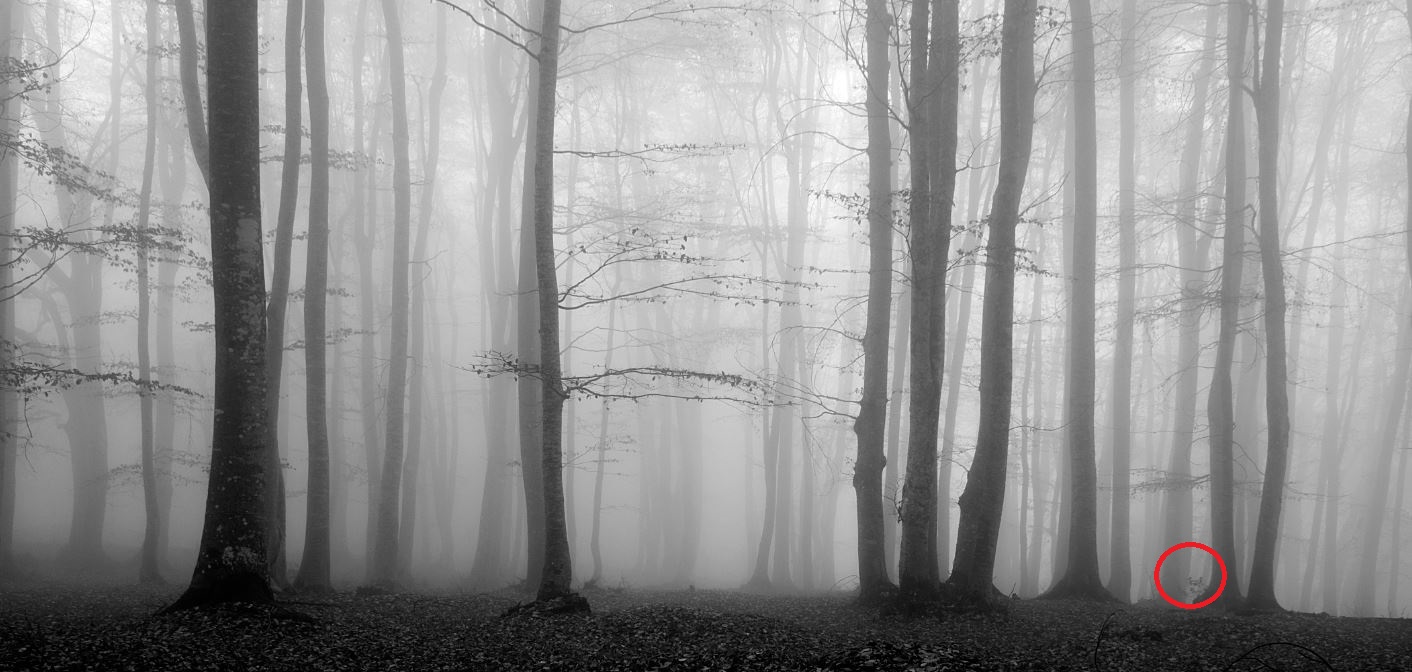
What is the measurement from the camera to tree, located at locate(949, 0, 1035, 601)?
900cm

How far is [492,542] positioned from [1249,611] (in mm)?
12963

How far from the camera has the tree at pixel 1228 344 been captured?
10766 mm

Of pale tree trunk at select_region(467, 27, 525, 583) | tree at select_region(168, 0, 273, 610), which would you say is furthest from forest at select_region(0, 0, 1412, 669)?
pale tree trunk at select_region(467, 27, 525, 583)

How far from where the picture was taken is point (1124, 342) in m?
14.5

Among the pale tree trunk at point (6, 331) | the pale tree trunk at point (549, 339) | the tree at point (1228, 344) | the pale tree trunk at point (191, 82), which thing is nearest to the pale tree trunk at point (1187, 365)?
the tree at point (1228, 344)

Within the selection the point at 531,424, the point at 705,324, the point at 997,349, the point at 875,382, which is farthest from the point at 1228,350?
the point at 705,324

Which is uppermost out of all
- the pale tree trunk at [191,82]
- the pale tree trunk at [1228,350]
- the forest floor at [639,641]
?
the pale tree trunk at [191,82]

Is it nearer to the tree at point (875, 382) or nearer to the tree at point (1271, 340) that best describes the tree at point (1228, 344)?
the tree at point (1271, 340)

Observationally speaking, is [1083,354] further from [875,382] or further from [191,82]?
[191,82]

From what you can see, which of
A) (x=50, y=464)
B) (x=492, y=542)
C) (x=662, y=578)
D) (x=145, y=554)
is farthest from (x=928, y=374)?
(x=50, y=464)

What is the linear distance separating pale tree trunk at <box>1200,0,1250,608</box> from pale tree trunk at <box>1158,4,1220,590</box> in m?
0.89

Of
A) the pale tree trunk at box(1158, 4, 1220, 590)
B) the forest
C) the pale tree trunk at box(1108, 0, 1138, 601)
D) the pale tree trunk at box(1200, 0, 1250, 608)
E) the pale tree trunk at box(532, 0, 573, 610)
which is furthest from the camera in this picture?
the pale tree trunk at box(1158, 4, 1220, 590)

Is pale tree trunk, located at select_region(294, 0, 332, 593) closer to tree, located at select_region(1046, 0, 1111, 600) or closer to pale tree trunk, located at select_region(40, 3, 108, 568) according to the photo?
tree, located at select_region(1046, 0, 1111, 600)

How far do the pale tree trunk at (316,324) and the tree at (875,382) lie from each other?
7053mm
